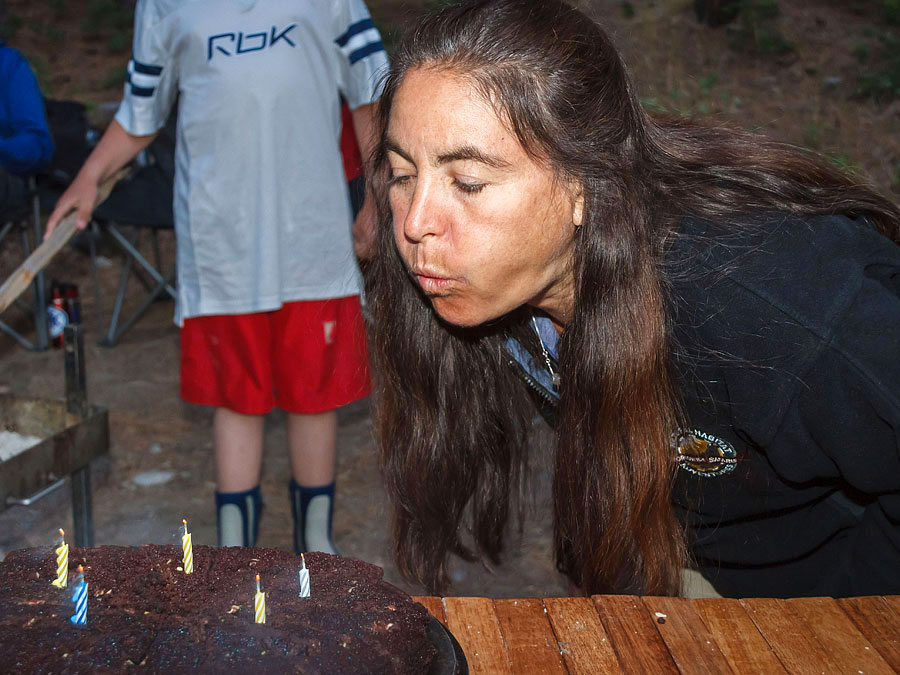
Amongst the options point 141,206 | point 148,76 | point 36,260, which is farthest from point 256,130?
point 141,206

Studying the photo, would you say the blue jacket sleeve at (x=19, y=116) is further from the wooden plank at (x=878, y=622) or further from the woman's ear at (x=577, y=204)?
the wooden plank at (x=878, y=622)

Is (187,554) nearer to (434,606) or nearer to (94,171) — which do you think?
(434,606)

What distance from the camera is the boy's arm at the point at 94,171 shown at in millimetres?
2934

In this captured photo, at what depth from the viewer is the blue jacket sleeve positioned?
14.2 ft

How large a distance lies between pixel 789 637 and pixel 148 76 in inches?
89.0

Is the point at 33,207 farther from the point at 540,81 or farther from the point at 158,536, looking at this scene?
the point at 540,81

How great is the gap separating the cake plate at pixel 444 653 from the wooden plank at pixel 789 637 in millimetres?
485

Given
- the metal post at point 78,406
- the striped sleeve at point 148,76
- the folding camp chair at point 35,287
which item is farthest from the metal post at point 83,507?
the folding camp chair at point 35,287

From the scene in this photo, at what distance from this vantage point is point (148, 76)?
2.83 meters

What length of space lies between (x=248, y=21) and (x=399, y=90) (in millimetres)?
1337

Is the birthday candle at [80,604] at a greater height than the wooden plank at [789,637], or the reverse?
the birthday candle at [80,604]

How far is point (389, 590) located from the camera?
1.38 meters

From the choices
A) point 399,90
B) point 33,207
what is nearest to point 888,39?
→ point 33,207

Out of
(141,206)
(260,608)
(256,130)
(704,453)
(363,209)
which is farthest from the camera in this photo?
(141,206)
